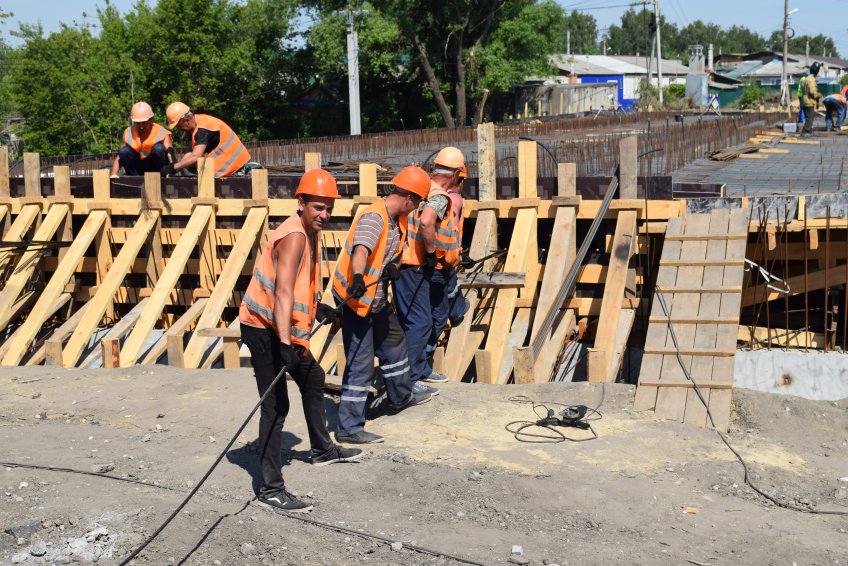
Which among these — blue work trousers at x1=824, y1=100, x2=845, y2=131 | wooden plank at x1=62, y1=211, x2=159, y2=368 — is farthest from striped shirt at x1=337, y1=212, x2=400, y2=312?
blue work trousers at x1=824, y1=100, x2=845, y2=131

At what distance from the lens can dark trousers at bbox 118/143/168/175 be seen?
11.3 metres

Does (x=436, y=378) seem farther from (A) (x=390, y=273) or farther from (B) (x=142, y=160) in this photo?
(B) (x=142, y=160)

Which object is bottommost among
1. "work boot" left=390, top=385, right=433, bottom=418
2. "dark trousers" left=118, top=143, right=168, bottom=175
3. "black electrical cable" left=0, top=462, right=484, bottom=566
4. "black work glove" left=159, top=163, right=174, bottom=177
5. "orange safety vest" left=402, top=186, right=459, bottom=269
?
"black electrical cable" left=0, top=462, right=484, bottom=566

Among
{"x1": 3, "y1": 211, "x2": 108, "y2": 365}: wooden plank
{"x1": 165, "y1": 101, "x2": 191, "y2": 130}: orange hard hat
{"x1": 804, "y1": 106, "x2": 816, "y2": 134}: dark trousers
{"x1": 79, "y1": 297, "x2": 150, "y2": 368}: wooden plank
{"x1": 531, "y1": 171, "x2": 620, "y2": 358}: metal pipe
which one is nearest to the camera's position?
{"x1": 531, "y1": 171, "x2": 620, "y2": 358}: metal pipe

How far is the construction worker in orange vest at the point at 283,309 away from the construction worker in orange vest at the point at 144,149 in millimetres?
6540

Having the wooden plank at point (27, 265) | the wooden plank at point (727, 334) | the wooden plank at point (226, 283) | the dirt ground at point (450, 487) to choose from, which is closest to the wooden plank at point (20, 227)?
the wooden plank at point (27, 265)

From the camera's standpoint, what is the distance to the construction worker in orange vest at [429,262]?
7.04m

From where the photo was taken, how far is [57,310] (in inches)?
441

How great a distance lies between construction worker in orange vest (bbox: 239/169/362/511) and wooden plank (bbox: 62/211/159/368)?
4.62 meters

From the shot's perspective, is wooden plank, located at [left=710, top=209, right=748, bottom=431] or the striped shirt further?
wooden plank, located at [left=710, top=209, right=748, bottom=431]

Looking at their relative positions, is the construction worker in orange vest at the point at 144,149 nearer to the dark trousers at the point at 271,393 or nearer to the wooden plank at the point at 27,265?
the wooden plank at the point at 27,265

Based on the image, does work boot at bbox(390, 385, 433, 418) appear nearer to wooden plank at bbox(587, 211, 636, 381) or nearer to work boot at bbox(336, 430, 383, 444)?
work boot at bbox(336, 430, 383, 444)

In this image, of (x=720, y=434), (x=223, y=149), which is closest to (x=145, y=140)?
(x=223, y=149)

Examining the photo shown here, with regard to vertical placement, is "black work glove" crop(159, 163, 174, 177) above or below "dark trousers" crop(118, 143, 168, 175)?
below
